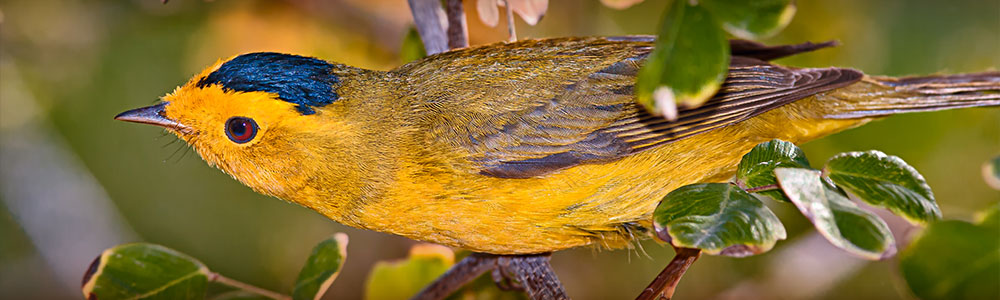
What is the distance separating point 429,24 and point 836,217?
5.20 feet

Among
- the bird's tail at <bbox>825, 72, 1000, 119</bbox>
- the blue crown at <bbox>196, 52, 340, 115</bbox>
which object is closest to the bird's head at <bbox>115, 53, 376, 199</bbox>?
the blue crown at <bbox>196, 52, 340, 115</bbox>

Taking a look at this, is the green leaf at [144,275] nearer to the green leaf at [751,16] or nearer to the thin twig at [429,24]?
the thin twig at [429,24]

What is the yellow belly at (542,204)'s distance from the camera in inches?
80.2

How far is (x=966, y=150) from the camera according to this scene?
158 inches

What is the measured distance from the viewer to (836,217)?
54.2 inches

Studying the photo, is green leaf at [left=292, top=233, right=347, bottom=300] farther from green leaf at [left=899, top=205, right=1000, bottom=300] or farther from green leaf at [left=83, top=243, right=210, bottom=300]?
green leaf at [left=899, top=205, right=1000, bottom=300]

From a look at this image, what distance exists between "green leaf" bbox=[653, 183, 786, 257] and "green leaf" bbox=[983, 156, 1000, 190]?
0.35 meters

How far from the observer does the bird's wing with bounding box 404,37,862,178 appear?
2.09 meters

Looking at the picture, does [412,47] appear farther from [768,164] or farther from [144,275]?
[768,164]

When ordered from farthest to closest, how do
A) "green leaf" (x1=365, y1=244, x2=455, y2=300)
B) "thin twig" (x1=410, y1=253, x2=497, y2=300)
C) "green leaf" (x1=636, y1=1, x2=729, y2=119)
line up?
"green leaf" (x1=365, y1=244, x2=455, y2=300) → "thin twig" (x1=410, y1=253, x2=497, y2=300) → "green leaf" (x1=636, y1=1, x2=729, y2=119)

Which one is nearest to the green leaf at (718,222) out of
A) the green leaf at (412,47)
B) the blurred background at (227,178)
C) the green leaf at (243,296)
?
the green leaf at (243,296)

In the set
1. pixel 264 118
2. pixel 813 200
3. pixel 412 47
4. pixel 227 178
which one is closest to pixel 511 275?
pixel 412 47

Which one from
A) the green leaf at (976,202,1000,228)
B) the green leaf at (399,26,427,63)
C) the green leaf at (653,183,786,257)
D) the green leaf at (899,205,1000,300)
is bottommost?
the green leaf at (899,205,1000,300)

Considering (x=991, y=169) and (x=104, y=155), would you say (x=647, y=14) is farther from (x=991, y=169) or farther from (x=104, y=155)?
(x=104, y=155)
